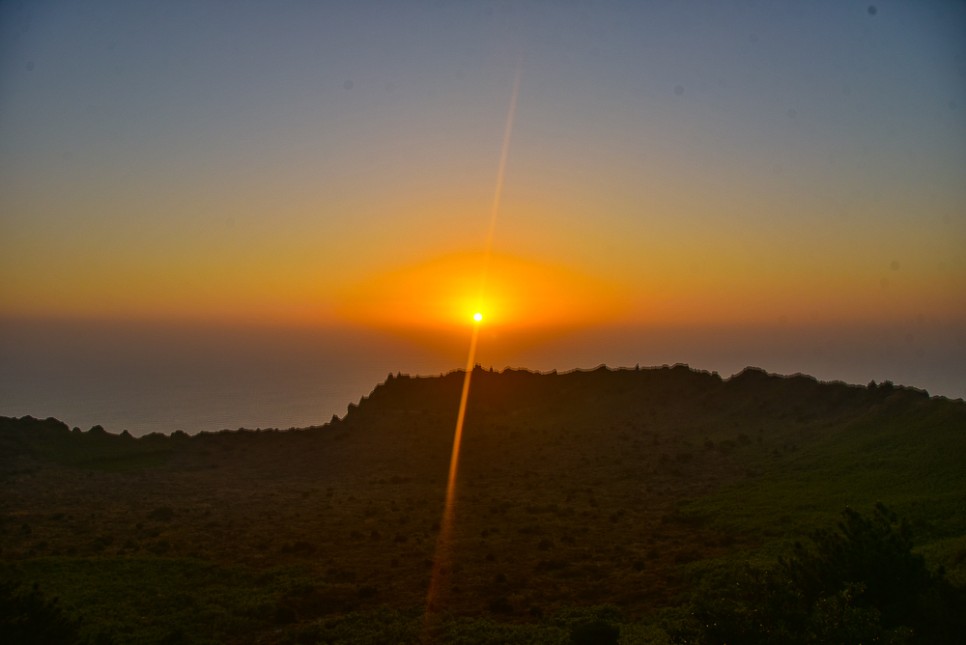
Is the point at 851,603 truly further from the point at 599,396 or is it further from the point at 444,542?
the point at 599,396

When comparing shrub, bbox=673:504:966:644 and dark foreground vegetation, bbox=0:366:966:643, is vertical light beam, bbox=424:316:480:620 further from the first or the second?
shrub, bbox=673:504:966:644

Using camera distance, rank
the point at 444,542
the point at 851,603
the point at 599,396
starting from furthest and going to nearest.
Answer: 1. the point at 599,396
2. the point at 444,542
3. the point at 851,603

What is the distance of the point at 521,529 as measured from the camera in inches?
1139

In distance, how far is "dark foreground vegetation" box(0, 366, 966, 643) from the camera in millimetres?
14738

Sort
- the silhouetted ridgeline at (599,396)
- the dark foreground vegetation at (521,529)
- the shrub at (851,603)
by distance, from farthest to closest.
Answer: the silhouetted ridgeline at (599,396) < the dark foreground vegetation at (521,529) < the shrub at (851,603)

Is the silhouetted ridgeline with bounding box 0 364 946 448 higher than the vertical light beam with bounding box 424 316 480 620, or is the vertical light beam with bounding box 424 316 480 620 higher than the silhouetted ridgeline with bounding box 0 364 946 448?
the silhouetted ridgeline with bounding box 0 364 946 448

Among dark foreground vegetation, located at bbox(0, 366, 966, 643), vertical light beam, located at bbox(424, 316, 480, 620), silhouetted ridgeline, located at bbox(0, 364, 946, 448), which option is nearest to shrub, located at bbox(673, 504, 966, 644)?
dark foreground vegetation, located at bbox(0, 366, 966, 643)

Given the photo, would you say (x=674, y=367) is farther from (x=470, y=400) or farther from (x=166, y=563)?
(x=166, y=563)

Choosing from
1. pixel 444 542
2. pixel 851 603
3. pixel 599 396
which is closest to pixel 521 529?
pixel 444 542

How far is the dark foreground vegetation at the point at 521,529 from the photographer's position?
48.4 feet

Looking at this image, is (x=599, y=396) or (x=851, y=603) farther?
(x=599, y=396)

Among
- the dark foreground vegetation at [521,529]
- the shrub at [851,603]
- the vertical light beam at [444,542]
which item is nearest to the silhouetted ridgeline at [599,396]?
the dark foreground vegetation at [521,529]

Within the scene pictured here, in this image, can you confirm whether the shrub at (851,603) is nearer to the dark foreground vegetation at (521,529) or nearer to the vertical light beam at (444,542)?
the dark foreground vegetation at (521,529)

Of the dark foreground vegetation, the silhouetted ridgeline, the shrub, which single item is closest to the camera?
the shrub
